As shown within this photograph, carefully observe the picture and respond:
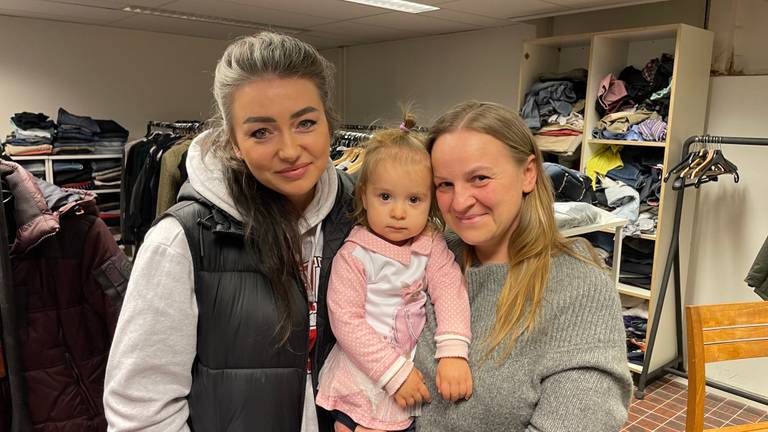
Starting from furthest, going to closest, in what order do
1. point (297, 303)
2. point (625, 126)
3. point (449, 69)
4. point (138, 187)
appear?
point (449, 69) → point (138, 187) → point (625, 126) → point (297, 303)

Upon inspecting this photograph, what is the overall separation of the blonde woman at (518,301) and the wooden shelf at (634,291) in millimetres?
2348

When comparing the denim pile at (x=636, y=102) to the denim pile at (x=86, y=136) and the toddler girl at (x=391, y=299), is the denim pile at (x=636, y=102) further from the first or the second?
the denim pile at (x=86, y=136)

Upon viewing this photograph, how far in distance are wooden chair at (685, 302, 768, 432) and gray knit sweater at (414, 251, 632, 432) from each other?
79 cm

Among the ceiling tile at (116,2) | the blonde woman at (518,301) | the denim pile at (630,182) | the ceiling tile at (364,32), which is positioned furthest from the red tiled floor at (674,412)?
the ceiling tile at (116,2)

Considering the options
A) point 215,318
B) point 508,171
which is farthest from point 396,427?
point 508,171

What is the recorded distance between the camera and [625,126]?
124 inches

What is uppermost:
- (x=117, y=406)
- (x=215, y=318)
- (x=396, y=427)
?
(x=215, y=318)

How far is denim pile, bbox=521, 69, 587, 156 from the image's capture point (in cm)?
342

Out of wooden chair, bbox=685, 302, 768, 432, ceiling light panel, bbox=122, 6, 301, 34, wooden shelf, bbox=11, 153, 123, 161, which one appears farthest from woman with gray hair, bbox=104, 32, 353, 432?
wooden shelf, bbox=11, 153, 123, 161

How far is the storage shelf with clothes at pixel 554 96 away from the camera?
3432 mm

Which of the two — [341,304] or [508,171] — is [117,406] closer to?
[341,304]

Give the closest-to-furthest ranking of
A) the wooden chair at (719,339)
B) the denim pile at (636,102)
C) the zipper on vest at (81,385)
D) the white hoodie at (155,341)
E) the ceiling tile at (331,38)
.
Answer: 1. the white hoodie at (155,341)
2. the zipper on vest at (81,385)
3. the wooden chair at (719,339)
4. the denim pile at (636,102)
5. the ceiling tile at (331,38)

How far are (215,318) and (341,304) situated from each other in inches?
9.7

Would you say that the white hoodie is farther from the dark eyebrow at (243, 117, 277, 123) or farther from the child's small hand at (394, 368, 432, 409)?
the child's small hand at (394, 368, 432, 409)
